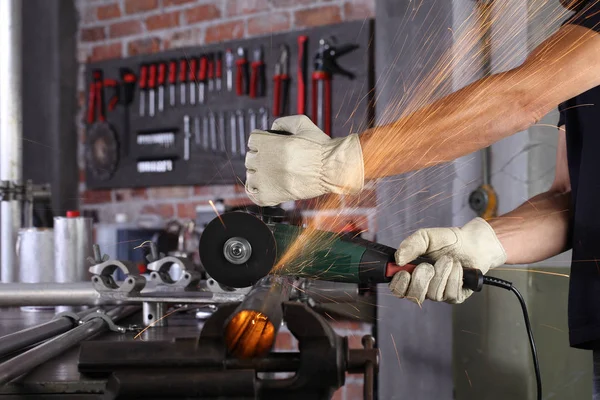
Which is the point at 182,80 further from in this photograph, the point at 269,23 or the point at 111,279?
the point at 111,279

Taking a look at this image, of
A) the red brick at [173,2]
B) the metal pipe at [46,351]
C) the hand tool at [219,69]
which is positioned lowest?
the metal pipe at [46,351]

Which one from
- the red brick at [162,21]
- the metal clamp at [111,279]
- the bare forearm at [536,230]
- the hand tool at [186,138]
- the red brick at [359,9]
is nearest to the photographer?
the metal clamp at [111,279]

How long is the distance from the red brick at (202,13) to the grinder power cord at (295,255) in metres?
1.81

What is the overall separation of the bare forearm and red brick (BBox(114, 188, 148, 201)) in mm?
1843

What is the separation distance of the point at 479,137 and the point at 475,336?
921 millimetres

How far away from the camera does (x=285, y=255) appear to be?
1.00 m

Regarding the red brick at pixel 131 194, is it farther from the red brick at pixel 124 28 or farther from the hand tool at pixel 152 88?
the red brick at pixel 124 28

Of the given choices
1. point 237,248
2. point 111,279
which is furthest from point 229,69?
point 237,248

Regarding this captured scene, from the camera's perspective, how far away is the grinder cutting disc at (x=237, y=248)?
0.90 metres

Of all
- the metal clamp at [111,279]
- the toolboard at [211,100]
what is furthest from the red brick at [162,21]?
the metal clamp at [111,279]

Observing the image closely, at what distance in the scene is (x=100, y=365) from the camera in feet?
2.55

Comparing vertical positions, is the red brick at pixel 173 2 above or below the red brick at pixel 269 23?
above

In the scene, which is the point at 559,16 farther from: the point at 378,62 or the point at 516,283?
the point at 516,283

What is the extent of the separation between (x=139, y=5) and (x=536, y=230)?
85.2 inches
